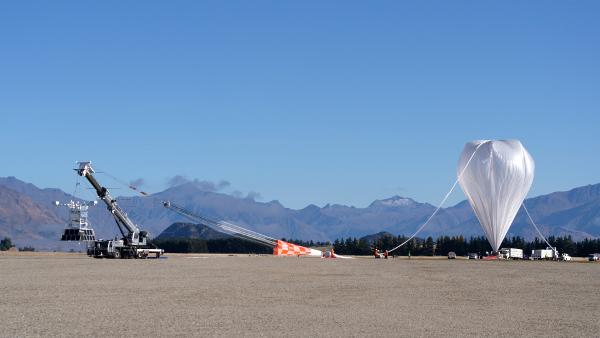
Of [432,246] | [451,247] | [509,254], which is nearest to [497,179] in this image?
[509,254]

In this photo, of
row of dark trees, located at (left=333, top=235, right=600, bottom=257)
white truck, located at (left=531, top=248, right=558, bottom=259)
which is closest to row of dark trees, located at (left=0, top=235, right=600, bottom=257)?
row of dark trees, located at (left=333, top=235, right=600, bottom=257)

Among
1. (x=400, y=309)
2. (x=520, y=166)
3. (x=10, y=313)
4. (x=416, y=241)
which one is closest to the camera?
(x=10, y=313)

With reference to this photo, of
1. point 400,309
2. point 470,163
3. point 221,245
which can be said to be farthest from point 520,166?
point 221,245

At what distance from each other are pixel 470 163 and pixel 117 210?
36.8 metres

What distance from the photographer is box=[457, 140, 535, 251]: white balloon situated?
288 ft

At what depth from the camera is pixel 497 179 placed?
288 ft

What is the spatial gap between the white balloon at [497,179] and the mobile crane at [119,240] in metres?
33.8

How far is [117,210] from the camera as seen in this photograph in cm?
7794

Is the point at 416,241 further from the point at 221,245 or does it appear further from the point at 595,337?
the point at 595,337

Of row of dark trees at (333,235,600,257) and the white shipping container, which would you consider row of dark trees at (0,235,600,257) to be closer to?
row of dark trees at (333,235,600,257)

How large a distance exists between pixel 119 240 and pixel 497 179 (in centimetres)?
3850

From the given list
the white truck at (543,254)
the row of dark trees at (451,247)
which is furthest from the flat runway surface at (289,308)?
the row of dark trees at (451,247)

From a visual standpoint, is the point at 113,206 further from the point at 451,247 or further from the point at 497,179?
the point at 451,247

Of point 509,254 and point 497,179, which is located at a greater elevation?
point 497,179
